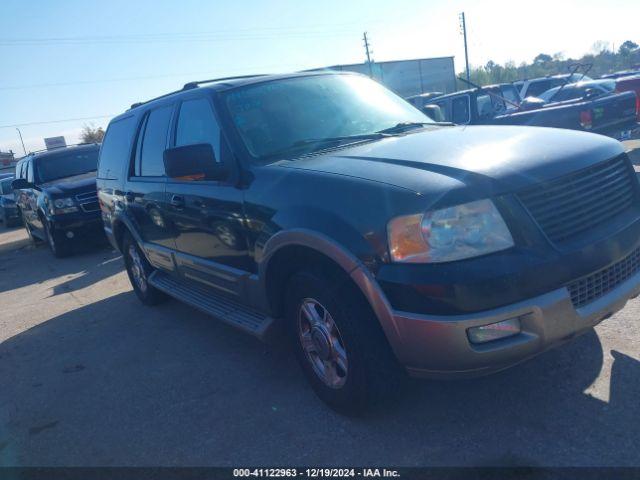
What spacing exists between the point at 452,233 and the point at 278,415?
1.63 meters

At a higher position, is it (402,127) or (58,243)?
(402,127)

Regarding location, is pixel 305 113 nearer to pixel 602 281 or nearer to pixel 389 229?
pixel 389 229

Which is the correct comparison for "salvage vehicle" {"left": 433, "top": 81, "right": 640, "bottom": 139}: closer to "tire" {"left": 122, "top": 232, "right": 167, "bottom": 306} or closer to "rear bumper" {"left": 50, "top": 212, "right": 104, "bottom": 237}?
"tire" {"left": 122, "top": 232, "right": 167, "bottom": 306}

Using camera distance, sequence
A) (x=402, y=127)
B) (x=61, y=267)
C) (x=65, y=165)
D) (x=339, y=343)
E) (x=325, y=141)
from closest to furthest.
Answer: (x=339, y=343) → (x=325, y=141) → (x=402, y=127) → (x=61, y=267) → (x=65, y=165)

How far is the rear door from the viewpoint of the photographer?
15.2 feet

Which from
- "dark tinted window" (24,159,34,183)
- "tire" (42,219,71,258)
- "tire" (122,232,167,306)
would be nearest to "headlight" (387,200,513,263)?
"tire" (122,232,167,306)

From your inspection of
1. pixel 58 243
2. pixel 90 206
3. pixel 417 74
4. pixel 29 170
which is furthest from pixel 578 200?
pixel 417 74

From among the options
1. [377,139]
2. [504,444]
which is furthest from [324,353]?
[377,139]

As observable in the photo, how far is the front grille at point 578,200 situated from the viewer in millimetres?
2611

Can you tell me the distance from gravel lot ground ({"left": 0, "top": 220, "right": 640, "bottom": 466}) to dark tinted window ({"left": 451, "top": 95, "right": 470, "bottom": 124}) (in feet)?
24.1

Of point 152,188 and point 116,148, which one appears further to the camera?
point 116,148

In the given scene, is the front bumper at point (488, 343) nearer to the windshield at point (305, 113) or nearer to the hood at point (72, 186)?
the windshield at point (305, 113)

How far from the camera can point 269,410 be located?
11.3ft

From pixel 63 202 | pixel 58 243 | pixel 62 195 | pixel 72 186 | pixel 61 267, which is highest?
pixel 72 186
